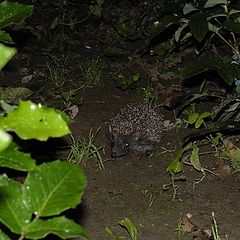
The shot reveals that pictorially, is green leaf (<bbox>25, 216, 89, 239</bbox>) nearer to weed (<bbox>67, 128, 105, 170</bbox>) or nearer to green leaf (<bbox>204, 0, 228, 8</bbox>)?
green leaf (<bbox>204, 0, 228, 8</bbox>)

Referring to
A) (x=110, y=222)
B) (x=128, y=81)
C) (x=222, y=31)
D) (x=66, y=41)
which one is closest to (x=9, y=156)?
(x=110, y=222)

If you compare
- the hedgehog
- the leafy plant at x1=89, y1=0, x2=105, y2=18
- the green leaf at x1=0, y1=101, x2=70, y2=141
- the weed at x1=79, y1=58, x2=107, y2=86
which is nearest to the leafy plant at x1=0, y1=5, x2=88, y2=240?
the green leaf at x1=0, y1=101, x2=70, y2=141

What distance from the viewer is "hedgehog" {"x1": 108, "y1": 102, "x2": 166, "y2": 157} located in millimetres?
3607

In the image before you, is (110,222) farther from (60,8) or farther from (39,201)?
(60,8)

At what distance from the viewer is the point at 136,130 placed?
376cm

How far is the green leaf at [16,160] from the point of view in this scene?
2.77 feet

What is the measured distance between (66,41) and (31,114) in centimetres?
444

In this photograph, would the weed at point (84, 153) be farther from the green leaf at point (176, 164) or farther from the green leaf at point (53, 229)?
the green leaf at point (53, 229)

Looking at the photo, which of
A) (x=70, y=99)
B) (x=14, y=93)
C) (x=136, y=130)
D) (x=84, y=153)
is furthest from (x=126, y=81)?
(x=84, y=153)

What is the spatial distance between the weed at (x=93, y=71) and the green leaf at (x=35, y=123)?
144 inches

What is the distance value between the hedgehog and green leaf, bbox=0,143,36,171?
2688 millimetres

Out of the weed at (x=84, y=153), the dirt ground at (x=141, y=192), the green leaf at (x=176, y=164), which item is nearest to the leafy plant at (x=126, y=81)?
the dirt ground at (x=141, y=192)

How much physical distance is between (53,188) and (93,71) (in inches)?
142

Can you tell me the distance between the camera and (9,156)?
884 mm
